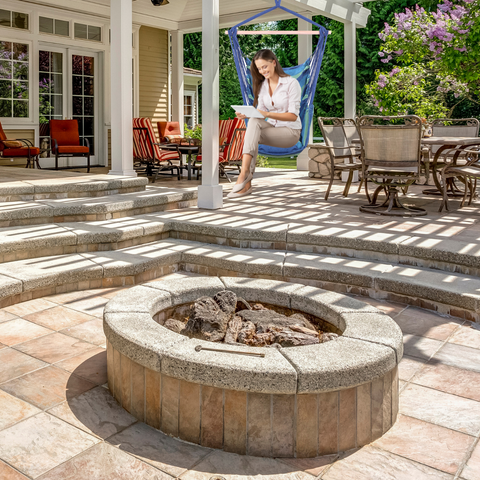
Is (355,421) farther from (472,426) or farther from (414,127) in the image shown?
(414,127)

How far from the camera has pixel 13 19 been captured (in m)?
8.85

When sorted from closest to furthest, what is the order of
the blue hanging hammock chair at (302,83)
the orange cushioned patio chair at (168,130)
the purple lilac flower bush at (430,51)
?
the purple lilac flower bush at (430,51) < the blue hanging hammock chair at (302,83) < the orange cushioned patio chair at (168,130)

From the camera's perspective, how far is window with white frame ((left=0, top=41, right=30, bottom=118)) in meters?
8.85

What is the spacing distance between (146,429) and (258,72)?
5819 mm

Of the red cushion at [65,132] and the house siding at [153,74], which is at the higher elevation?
the house siding at [153,74]

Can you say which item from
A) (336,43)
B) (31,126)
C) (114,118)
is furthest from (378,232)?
(336,43)

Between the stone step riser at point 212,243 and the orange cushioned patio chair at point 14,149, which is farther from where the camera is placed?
the orange cushioned patio chair at point 14,149

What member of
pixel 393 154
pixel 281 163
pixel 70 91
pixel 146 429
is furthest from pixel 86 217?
pixel 281 163

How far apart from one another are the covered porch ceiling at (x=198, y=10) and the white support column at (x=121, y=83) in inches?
97.7

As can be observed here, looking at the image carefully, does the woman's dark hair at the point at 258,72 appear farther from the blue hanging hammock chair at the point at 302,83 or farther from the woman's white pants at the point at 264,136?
the woman's white pants at the point at 264,136

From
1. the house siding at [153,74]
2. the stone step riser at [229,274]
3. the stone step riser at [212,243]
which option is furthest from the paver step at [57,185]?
the house siding at [153,74]

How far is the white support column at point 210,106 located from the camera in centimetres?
582

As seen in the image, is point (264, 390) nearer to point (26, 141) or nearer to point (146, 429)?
point (146, 429)

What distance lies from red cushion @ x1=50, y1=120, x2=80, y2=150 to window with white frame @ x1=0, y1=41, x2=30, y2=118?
509 millimetres
